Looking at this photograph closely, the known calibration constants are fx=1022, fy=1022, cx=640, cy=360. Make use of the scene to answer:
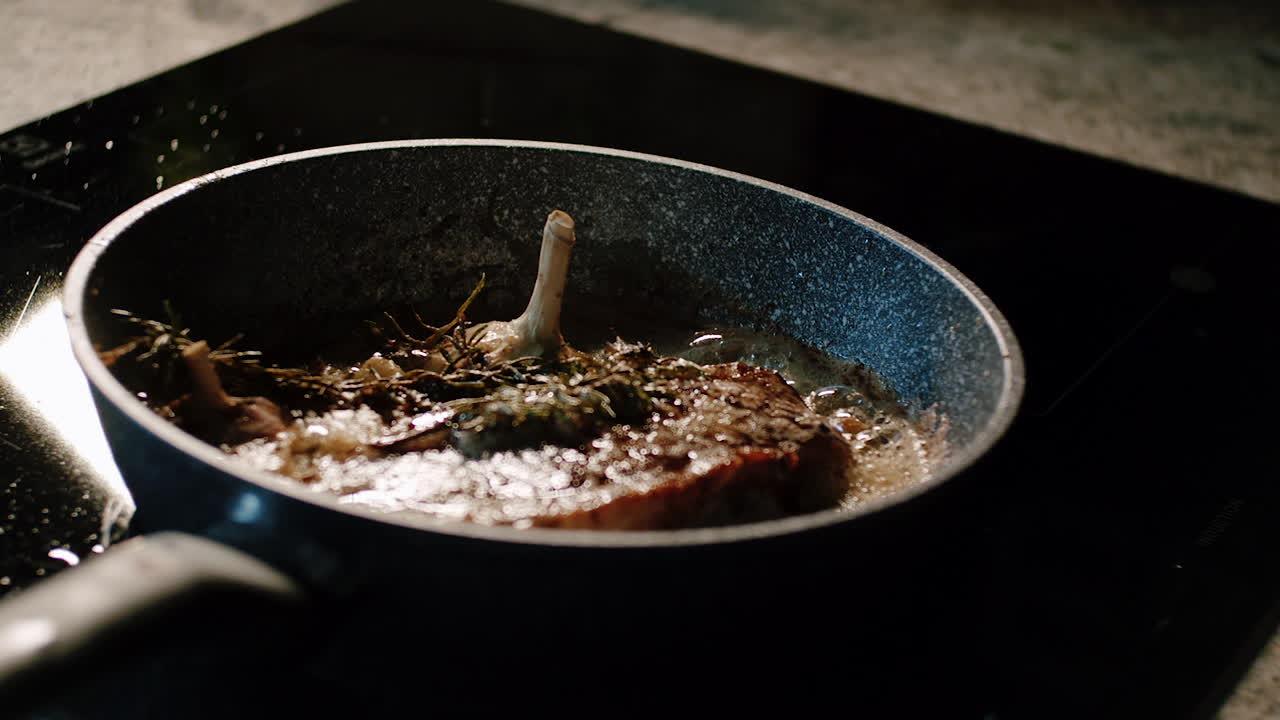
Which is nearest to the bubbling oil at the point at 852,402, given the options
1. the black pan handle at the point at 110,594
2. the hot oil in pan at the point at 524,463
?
the hot oil in pan at the point at 524,463

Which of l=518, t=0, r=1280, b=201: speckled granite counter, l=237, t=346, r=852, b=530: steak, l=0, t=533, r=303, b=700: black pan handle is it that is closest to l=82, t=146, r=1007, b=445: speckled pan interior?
l=237, t=346, r=852, b=530: steak

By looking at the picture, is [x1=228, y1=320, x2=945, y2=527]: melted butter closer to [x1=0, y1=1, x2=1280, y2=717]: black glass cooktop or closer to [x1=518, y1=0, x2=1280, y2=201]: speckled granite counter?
[x1=0, y1=1, x2=1280, y2=717]: black glass cooktop

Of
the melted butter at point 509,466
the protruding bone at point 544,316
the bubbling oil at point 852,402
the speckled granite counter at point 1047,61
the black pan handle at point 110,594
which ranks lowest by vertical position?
the speckled granite counter at point 1047,61

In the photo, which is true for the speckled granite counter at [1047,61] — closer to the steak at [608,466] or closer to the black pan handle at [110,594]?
the steak at [608,466]

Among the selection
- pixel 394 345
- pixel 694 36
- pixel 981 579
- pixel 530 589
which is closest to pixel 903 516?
pixel 530 589

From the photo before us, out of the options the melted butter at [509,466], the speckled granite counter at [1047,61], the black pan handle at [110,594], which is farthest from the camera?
the speckled granite counter at [1047,61]
